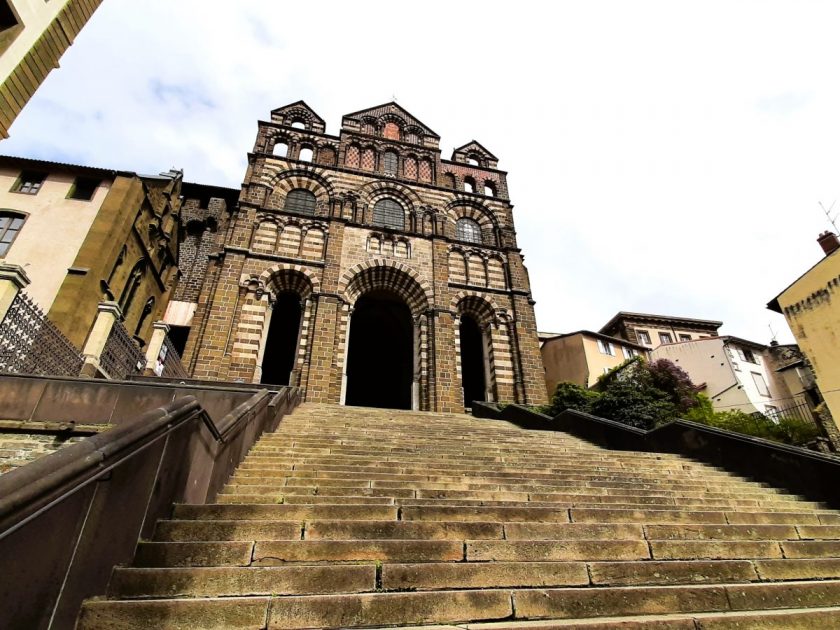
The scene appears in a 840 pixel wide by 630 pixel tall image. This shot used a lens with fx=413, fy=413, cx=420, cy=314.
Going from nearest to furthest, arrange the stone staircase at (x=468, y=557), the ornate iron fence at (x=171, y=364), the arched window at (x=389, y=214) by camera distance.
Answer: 1. the stone staircase at (x=468, y=557)
2. the ornate iron fence at (x=171, y=364)
3. the arched window at (x=389, y=214)

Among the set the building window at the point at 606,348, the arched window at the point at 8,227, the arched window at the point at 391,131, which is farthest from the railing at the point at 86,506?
the building window at the point at 606,348

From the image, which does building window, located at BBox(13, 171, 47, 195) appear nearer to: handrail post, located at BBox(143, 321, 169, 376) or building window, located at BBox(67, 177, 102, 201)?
building window, located at BBox(67, 177, 102, 201)

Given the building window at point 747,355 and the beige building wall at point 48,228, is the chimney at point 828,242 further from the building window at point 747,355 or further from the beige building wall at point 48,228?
the beige building wall at point 48,228

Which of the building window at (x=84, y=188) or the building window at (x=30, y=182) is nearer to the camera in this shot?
the building window at (x=30, y=182)

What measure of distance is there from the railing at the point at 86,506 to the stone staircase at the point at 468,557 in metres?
0.19

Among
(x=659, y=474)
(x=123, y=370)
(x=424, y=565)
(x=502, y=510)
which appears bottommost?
(x=424, y=565)

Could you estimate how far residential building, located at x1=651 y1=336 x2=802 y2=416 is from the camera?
74.2ft

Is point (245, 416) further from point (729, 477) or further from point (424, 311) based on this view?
point (424, 311)

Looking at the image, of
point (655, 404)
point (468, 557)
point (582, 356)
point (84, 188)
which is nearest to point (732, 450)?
point (655, 404)

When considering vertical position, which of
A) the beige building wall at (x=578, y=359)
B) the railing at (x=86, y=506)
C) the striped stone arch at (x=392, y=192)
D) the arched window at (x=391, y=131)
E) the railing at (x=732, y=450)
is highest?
the arched window at (x=391, y=131)

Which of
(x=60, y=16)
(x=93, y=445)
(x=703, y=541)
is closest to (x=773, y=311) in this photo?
(x=703, y=541)

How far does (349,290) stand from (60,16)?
36.8 feet

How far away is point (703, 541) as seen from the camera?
13.1 feet

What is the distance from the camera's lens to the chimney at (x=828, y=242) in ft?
60.5
